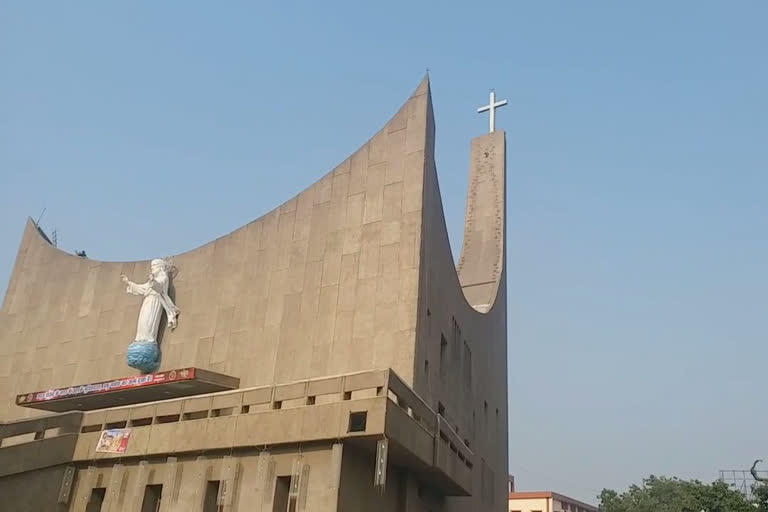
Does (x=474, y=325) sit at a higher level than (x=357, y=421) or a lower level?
higher

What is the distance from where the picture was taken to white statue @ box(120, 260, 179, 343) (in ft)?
65.8

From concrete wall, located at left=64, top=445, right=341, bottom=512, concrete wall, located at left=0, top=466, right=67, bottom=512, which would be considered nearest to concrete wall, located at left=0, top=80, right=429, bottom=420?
concrete wall, located at left=64, top=445, right=341, bottom=512

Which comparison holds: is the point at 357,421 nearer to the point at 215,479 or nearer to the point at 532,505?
the point at 215,479

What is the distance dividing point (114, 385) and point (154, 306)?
2.68 m

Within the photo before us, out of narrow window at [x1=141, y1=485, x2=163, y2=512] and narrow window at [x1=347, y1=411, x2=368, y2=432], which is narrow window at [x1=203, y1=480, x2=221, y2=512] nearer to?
narrow window at [x1=141, y1=485, x2=163, y2=512]

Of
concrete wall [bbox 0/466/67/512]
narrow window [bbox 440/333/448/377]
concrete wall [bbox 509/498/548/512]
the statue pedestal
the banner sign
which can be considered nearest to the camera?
concrete wall [bbox 0/466/67/512]

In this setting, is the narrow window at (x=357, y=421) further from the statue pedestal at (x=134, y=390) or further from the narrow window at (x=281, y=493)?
the statue pedestal at (x=134, y=390)

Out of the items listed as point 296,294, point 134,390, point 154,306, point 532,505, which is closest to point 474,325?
point 296,294

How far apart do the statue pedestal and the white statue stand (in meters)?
1.60

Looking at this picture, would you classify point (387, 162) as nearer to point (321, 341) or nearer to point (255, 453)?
point (321, 341)

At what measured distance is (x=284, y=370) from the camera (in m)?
17.2

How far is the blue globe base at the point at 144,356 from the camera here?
19.7 m

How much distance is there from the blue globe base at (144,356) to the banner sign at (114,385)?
88 cm

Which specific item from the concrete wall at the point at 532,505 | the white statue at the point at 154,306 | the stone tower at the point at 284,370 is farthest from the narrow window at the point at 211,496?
the concrete wall at the point at 532,505
